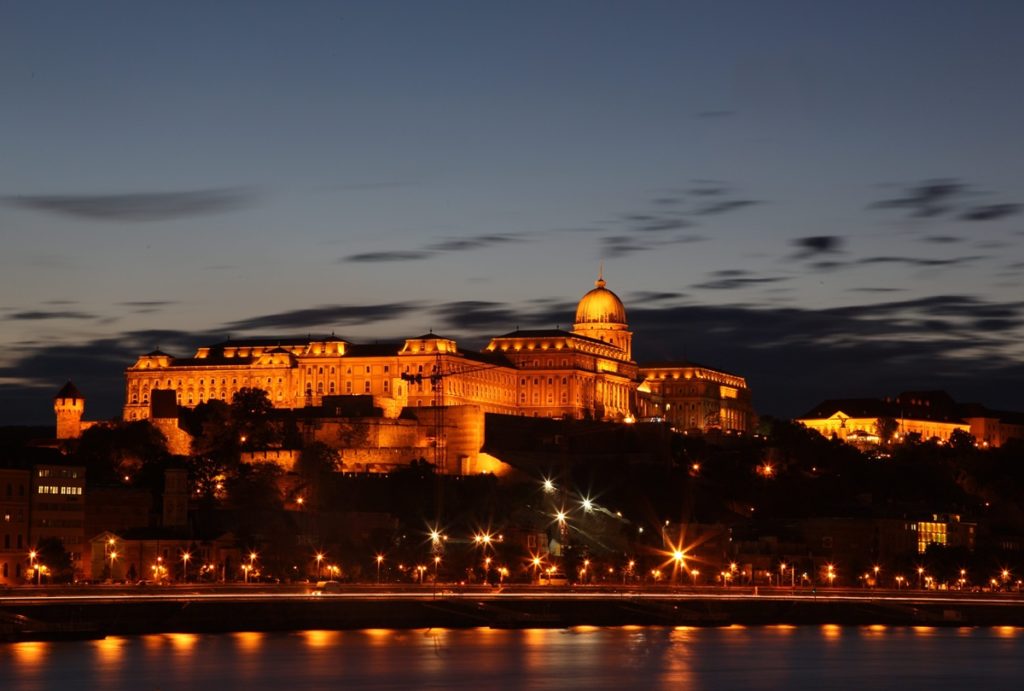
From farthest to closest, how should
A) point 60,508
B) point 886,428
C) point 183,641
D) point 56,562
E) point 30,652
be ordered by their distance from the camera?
1. point 886,428
2. point 60,508
3. point 56,562
4. point 183,641
5. point 30,652

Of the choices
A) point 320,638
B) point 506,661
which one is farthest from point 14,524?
point 506,661

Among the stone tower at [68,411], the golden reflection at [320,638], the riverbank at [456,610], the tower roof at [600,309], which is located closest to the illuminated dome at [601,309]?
the tower roof at [600,309]

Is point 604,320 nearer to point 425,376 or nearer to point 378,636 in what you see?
point 425,376

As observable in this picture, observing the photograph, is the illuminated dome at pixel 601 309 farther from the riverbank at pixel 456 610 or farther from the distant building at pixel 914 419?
the riverbank at pixel 456 610

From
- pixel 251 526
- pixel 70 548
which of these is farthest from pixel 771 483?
pixel 70 548

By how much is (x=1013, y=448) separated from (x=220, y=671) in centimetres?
9673

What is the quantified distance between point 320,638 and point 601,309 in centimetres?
9075

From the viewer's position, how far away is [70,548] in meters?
97.8

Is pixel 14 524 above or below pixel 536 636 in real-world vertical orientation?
above

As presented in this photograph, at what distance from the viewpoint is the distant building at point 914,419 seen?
17800 cm

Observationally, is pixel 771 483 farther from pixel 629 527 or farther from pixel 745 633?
pixel 745 633

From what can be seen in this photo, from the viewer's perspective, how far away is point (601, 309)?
174250 mm

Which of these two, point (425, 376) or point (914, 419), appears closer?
point (425, 376)

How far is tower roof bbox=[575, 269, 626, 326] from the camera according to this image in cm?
17400
